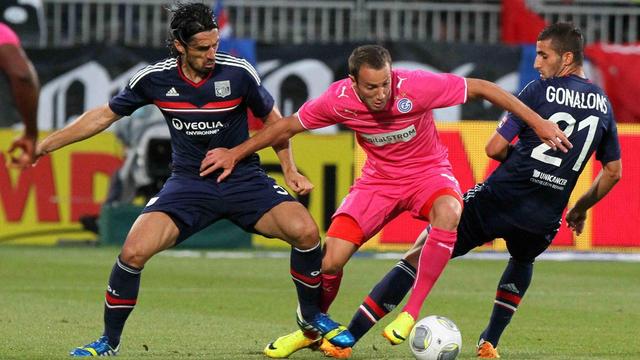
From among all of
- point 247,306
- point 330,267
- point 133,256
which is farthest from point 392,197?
point 247,306

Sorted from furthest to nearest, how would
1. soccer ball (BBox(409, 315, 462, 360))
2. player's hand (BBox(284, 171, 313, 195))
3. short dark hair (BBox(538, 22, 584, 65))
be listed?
short dark hair (BBox(538, 22, 584, 65)) < player's hand (BBox(284, 171, 313, 195)) < soccer ball (BBox(409, 315, 462, 360))

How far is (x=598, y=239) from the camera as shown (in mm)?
17094

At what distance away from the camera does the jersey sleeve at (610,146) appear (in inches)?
325

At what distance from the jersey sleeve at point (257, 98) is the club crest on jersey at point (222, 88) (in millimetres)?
130

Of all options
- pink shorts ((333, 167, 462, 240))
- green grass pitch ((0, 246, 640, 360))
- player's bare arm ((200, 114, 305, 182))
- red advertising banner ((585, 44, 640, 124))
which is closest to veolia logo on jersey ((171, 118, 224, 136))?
player's bare arm ((200, 114, 305, 182))

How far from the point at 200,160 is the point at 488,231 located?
1787mm

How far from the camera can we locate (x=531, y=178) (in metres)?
8.23

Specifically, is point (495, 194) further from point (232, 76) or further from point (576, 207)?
point (232, 76)

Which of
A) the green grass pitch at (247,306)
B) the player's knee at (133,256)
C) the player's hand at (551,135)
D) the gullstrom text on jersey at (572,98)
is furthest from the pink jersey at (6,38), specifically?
the gullstrom text on jersey at (572,98)

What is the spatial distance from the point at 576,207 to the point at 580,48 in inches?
41.6

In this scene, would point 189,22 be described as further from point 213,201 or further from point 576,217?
point 576,217

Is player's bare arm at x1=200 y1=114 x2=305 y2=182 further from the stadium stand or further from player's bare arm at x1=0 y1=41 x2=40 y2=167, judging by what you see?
the stadium stand

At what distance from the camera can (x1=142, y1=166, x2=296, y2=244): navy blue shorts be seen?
791 centimetres

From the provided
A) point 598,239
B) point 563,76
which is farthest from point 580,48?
point 598,239
